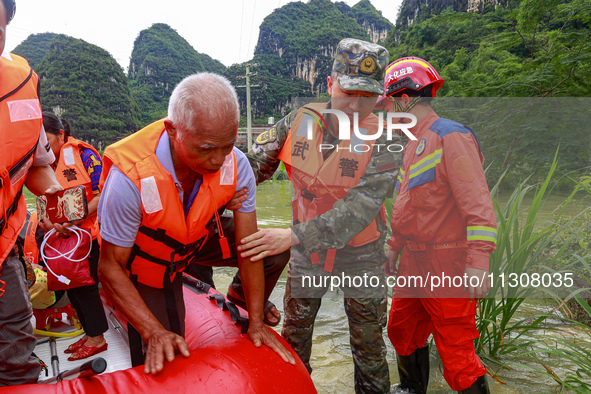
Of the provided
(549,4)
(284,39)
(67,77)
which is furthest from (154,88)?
(549,4)

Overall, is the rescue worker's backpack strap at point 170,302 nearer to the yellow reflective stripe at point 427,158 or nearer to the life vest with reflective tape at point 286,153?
the life vest with reflective tape at point 286,153

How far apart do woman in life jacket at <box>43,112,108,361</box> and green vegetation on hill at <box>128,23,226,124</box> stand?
240 feet

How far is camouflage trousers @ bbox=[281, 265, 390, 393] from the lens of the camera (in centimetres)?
200

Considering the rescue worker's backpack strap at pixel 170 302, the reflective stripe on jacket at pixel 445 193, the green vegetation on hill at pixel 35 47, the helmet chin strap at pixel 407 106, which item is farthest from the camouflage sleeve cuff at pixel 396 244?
the green vegetation on hill at pixel 35 47

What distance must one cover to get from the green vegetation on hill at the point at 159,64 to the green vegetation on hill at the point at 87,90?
38.8 ft

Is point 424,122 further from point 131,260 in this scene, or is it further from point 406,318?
point 131,260

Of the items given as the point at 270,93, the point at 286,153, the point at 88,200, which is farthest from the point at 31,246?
the point at 270,93

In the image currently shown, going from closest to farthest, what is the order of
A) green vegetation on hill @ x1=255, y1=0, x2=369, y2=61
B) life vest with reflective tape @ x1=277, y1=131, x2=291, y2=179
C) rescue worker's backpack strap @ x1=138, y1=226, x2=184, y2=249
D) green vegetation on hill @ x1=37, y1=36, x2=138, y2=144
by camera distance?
rescue worker's backpack strap @ x1=138, y1=226, x2=184, y2=249 → life vest with reflective tape @ x1=277, y1=131, x2=291, y2=179 → green vegetation on hill @ x1=37, y1=36, x2=138, y2=144 → green vegetation on hill @ x1=255, y1=0, x2=369, y2=61

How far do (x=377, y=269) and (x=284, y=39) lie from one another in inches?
3788

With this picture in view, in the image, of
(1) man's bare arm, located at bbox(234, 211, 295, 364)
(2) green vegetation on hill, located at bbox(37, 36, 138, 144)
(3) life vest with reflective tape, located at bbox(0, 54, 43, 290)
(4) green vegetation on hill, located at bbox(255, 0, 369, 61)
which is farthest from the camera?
(4) green vegetation on hill, located at bbox(255, 0, 369, 61)

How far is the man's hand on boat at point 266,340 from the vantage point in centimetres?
162

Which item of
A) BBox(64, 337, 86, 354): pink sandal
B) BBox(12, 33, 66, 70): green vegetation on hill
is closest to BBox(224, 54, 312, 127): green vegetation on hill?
BBox(12, 33, 66, 70): green vegetation on hill

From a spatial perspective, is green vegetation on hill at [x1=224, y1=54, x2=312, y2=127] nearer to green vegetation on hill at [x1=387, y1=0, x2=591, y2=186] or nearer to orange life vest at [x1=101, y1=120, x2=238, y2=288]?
green vegetation on hill at [x1=387, y1=0, x2=591, y2=186]

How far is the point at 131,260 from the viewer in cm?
164
